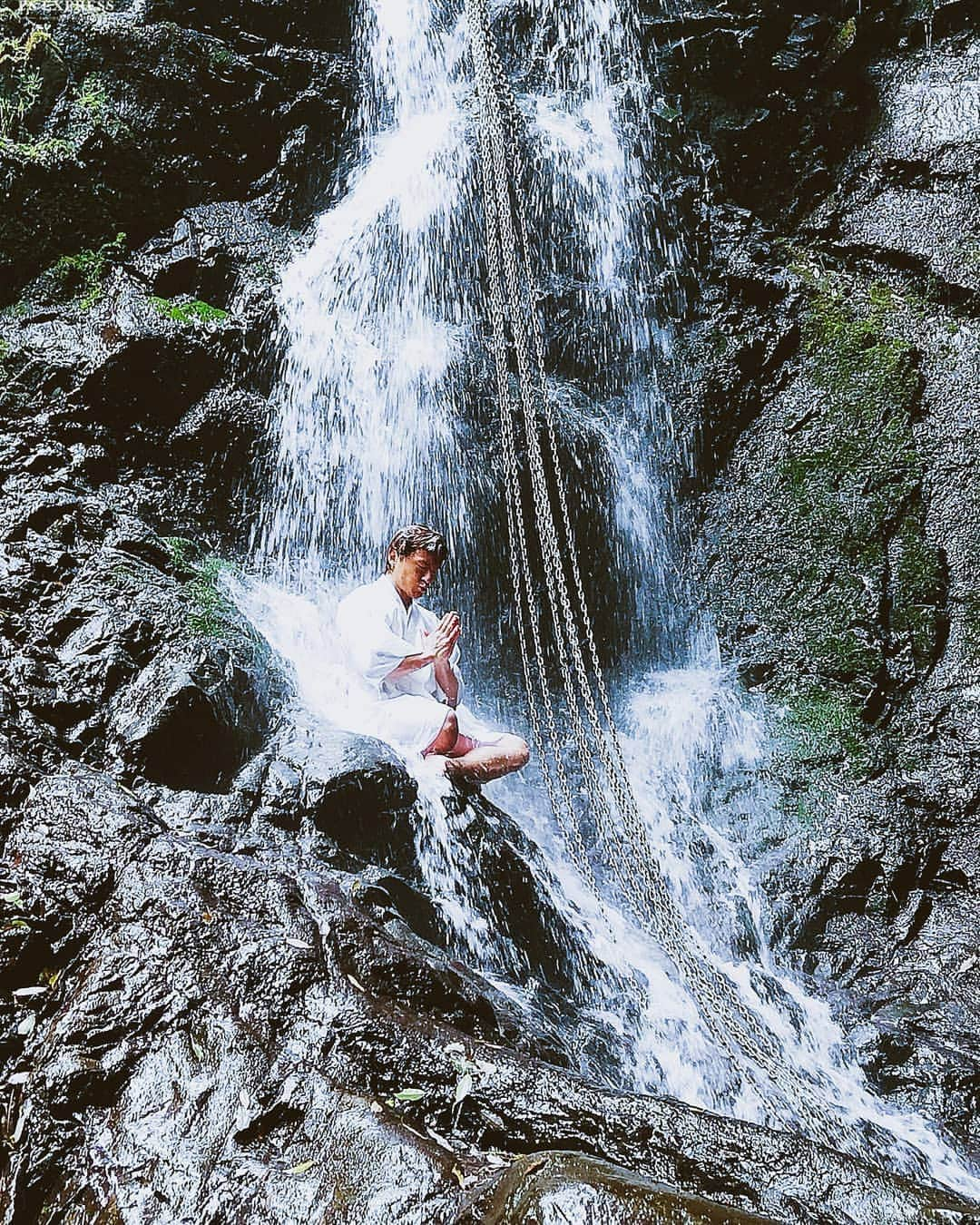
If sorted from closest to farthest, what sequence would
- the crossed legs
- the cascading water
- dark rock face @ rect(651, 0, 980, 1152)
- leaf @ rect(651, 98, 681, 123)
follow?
the crossed legs < the cascading water < dark rock face @ rect(651, 0, 980, 1152) < leaf @ rect(651, 98, 681, 123)

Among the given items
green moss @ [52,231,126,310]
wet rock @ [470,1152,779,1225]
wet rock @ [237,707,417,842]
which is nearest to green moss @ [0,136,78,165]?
green moss @ [52,231,126,310]

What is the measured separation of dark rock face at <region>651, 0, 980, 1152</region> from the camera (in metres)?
5.73

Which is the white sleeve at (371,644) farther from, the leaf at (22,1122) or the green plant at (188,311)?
the green plant at (188,311)

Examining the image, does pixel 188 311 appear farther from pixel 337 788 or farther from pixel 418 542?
pixel 337 788

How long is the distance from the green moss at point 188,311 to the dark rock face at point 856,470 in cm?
403

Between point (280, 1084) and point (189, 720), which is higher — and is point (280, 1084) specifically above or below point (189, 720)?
below

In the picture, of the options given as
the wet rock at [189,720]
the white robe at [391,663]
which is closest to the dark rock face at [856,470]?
the white robe at [391,663]

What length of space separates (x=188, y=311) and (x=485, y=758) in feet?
15.0

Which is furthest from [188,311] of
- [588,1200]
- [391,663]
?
[588,1200]

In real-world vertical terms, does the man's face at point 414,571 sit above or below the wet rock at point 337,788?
above

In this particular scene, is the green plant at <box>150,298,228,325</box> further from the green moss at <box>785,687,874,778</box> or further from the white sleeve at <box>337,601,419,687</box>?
the green moss at <box>785,687,874,778</box>

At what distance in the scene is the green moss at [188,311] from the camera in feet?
24.2

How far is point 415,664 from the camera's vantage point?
17.0 ft

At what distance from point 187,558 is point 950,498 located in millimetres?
5591
